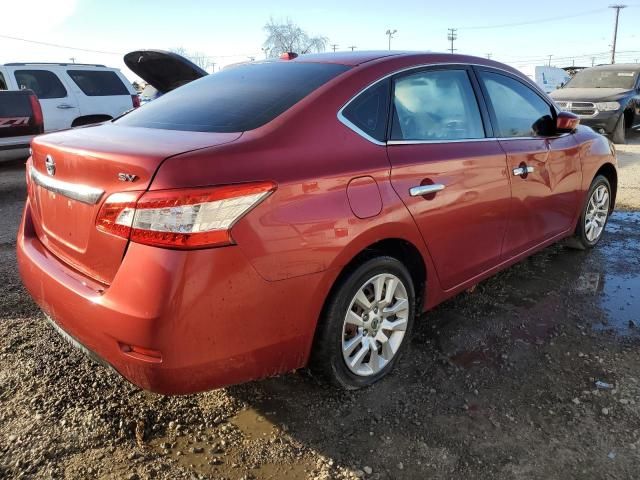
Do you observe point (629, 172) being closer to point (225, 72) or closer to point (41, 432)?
point (225, 72)

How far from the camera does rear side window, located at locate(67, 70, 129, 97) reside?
10.1 meters

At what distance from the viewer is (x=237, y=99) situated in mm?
2629

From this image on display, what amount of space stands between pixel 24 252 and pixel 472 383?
2.38 m

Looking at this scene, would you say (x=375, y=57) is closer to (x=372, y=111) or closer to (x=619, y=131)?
(x=372, y=111)

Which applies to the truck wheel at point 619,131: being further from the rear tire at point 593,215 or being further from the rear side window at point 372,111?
the rear side window at point 372,111

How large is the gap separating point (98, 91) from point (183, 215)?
963 centimetres

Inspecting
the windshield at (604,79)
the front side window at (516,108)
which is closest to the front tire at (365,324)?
the front side window at (516,108)

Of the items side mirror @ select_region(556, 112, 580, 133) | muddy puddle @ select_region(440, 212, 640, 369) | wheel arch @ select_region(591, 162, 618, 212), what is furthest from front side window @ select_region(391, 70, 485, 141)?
wheel arch @ select_region(591, 162, 618, 212)

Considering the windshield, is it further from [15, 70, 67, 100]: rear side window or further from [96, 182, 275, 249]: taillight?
A: [96, 182, 275, 249]: taillight

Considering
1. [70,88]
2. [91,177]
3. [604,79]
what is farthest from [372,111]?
[604,79]

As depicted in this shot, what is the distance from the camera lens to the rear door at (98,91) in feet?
33.1

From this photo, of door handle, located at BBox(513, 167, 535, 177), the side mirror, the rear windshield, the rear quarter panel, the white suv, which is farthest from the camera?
the white suv

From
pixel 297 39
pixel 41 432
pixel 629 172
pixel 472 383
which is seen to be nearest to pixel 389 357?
pixel 472 383

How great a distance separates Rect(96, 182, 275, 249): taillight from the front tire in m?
0.69
